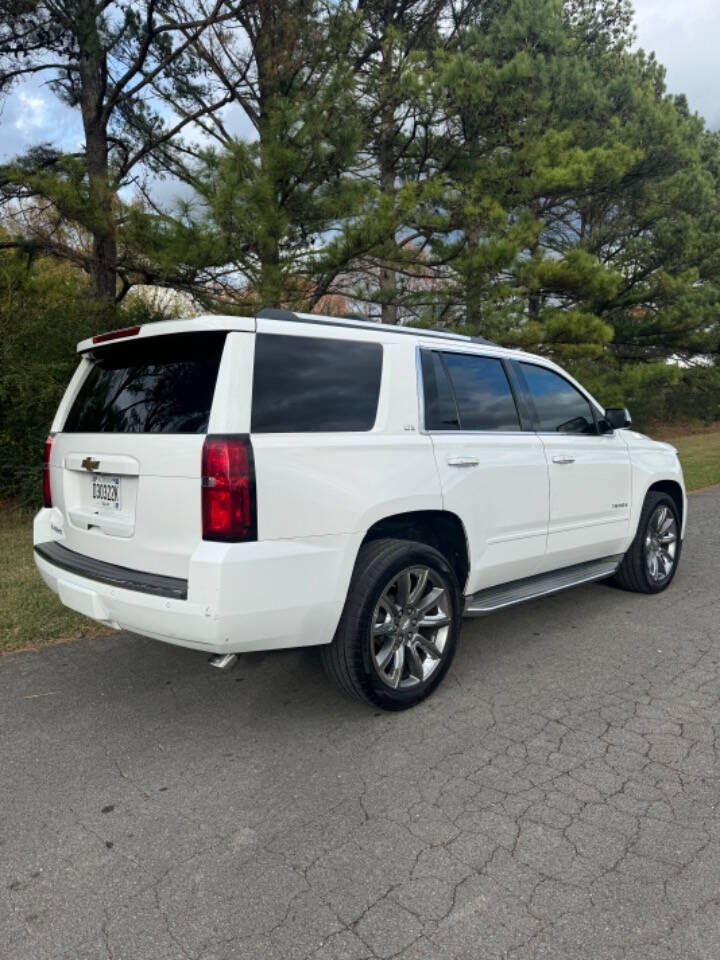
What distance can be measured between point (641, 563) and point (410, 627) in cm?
266

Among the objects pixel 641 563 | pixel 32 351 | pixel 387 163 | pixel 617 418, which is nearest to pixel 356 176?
pixel 387 163

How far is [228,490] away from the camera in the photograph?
→ 2.85m

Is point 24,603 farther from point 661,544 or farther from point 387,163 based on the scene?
point 387,163

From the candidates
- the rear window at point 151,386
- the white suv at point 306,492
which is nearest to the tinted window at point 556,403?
the white suv at point 306,492

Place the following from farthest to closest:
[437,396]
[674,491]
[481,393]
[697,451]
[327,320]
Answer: [697,451], [674,491], [481,393], [437,396], [327,320]

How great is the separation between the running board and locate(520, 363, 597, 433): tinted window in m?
0.96

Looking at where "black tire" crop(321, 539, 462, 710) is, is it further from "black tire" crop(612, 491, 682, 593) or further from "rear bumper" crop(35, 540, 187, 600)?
"black tire" crop(612, 491, 682, 593)

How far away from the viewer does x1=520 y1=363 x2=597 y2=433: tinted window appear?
15.3ft

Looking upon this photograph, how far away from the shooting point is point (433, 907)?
2.21 meters

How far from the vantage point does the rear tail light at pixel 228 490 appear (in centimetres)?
286

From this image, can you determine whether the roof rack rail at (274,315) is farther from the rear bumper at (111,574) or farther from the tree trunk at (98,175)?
the tree trunk at (98,175)

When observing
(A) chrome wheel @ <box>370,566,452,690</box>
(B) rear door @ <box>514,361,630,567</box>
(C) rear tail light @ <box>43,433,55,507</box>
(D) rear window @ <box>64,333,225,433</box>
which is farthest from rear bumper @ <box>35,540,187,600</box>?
(B) rear door @ <box>514,361,630,567</box>

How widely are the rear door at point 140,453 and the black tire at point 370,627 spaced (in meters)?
0.82

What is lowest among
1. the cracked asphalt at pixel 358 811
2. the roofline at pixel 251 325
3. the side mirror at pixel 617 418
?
the cracked asphalt at pixel 358 811
